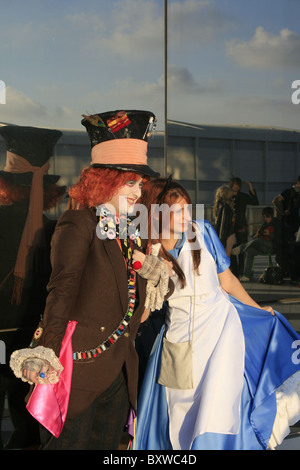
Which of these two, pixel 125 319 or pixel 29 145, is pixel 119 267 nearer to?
pixel 125 319

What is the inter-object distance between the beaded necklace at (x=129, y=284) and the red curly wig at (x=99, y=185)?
2.2 inches

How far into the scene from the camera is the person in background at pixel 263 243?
3.67m

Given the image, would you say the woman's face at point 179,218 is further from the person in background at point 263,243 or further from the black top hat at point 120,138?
the person in background at point 263,243

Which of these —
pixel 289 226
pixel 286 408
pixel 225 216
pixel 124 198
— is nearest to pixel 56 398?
pixel 124 198

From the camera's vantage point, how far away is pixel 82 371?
2215 millimetres

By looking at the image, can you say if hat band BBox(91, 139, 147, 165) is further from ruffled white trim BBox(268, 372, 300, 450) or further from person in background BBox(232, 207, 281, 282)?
person in background BBox(232, 207, 281, 282)

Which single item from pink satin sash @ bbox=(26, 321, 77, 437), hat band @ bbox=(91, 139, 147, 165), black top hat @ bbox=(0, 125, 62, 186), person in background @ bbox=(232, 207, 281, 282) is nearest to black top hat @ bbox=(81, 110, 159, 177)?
hat band @ bbox=(91, 139, 147, 165)

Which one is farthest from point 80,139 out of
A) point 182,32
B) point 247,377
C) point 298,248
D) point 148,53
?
point 298,248

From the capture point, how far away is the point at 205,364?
270 centimetres

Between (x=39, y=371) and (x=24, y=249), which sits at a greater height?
(x=24, y=249)

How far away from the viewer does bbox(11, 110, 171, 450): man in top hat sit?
2.08 metres

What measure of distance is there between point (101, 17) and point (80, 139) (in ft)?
2.01

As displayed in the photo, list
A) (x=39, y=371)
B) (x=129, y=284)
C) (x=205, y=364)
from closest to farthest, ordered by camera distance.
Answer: (x=39, y=371) → (x=129, y=284) → (x=205, y=364)

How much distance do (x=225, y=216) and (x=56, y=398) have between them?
1803mm
